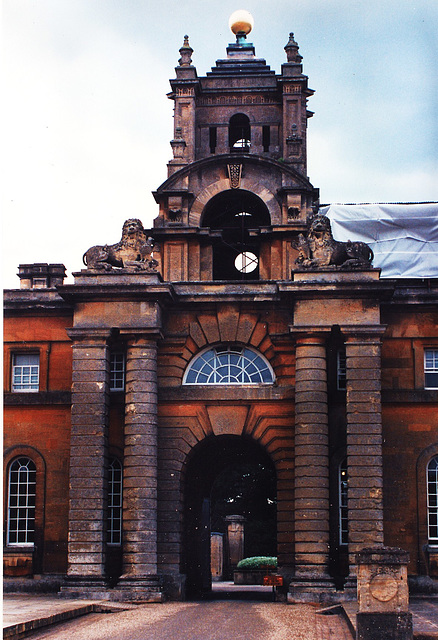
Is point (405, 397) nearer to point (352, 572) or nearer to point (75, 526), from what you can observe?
point (352, 572)

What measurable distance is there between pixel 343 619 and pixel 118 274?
1139 centimetres

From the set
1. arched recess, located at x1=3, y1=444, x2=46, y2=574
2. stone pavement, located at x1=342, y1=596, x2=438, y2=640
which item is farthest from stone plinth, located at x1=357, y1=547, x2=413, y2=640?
arched recess, located at x1=3, y1=444, x2=46, y2=574

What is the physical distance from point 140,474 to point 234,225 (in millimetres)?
10053

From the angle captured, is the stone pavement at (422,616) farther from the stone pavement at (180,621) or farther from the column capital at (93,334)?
the column capital at (93,334)

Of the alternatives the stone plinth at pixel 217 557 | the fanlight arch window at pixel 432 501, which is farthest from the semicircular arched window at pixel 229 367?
the stone plinth at pixel 217 557

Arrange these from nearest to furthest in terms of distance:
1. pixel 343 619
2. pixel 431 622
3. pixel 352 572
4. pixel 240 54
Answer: pixel 431 622 → pixel 343 619 → pixel 352 572 → pixel 240 54

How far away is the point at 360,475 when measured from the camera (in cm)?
2664

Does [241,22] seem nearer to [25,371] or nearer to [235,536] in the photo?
[25,371]

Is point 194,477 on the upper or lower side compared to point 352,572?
upper

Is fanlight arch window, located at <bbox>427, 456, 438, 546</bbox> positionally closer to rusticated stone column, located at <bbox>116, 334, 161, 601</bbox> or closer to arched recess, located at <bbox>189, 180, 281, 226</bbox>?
rusticated stone column, located at <bbox>116, 334, 161, 601</bbox>

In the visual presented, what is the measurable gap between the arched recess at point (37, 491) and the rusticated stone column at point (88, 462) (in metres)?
2.24

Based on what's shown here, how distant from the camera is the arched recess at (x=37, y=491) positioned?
93.8ft

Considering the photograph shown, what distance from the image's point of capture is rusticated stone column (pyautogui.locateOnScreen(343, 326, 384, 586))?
26.3 meters

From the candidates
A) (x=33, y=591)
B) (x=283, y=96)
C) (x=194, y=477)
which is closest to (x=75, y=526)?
(x=33, y=591)
